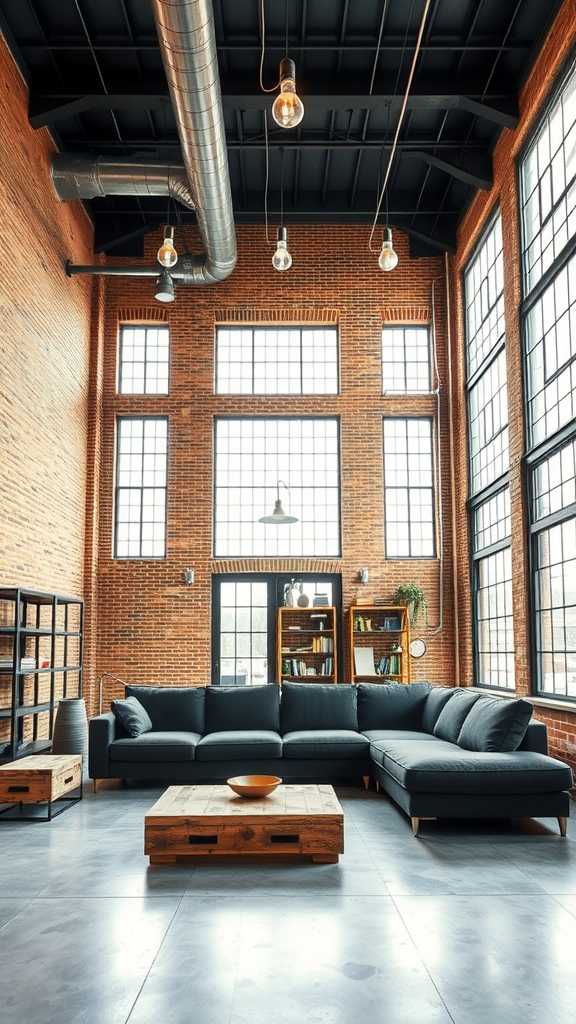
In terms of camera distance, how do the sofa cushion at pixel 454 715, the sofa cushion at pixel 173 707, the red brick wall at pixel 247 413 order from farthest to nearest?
the red brick wall at pixel 247 413
the sofa cushion at pixel 173 707
the sofa cushion at pixel 454 715

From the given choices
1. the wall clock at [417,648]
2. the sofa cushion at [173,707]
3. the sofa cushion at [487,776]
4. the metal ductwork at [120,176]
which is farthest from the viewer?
the wall clock at [417,648]

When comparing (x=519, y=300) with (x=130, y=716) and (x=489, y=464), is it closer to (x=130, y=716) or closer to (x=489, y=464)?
(x=489, y=464)

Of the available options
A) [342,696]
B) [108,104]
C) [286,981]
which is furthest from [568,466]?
[108,104]

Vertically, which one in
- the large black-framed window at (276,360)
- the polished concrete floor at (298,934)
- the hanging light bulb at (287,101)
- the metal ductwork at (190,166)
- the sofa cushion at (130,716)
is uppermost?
the metal ductwork at (190,166)

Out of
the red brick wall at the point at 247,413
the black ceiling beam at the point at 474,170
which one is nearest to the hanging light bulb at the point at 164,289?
the red brick wall at the point at 247,413

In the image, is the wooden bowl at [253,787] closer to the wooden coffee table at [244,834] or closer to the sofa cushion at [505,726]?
the wooden coffee table at [244,834]

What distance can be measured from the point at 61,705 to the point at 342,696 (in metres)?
2.79

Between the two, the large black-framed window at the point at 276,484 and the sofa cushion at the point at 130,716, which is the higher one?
the large black-framed window at the point at 276,484

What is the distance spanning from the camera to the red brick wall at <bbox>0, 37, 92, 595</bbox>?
788 cm

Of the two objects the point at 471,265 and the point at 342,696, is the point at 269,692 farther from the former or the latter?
the point at 471,265

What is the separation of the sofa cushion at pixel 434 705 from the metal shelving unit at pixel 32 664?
3.66m

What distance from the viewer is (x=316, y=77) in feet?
28.2

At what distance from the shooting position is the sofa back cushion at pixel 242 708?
26.3ft

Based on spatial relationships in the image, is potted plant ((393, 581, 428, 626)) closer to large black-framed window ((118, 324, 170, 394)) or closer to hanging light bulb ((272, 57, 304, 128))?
large black-framed window ((118, 324, 170, 394))
